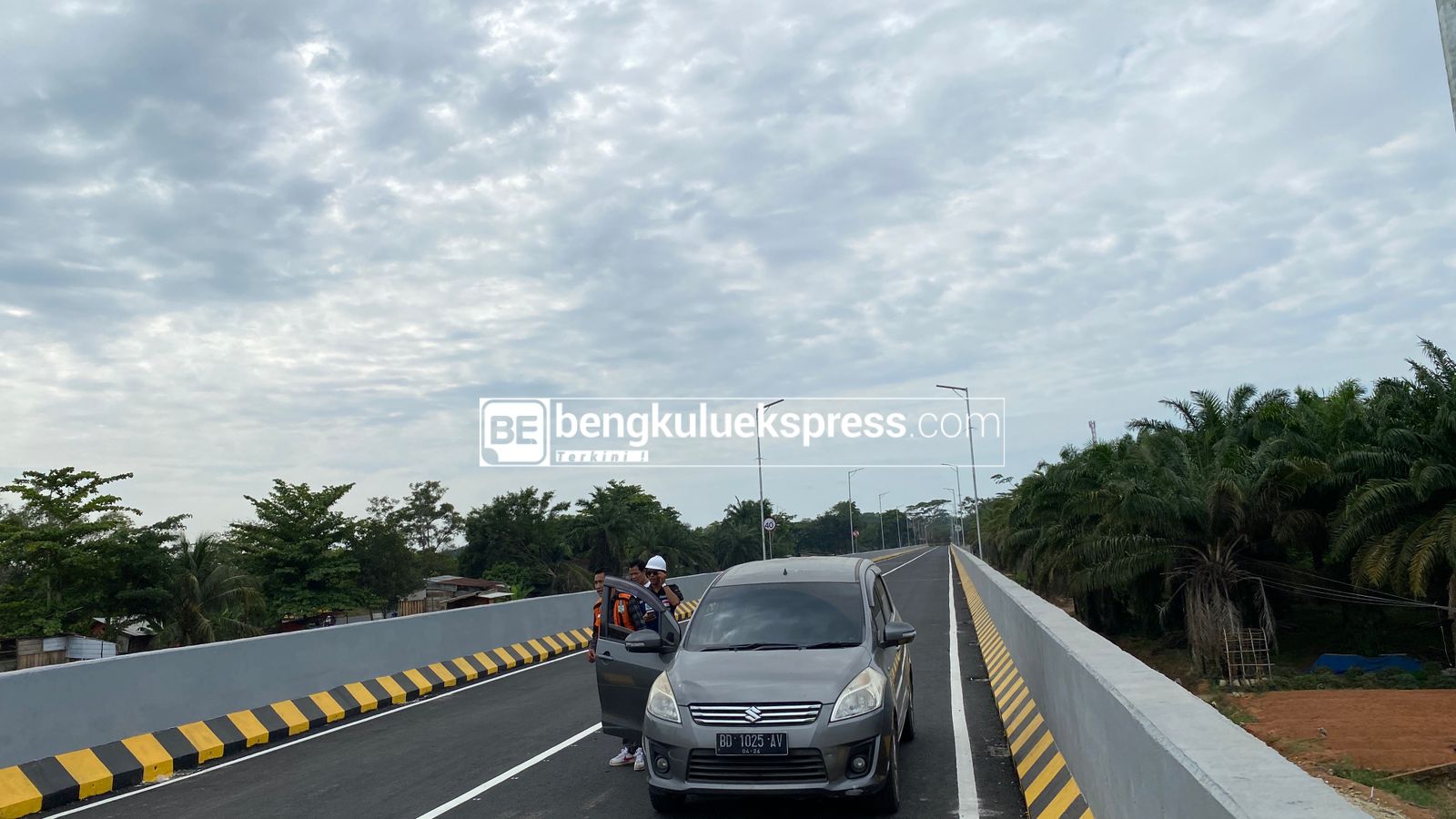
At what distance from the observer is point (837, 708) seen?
6.79 m

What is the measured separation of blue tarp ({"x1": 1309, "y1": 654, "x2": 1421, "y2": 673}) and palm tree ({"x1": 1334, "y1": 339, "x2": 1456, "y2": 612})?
3453 millimetres

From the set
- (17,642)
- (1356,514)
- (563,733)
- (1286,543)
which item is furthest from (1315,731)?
(17,642)

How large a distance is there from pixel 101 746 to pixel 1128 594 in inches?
1021

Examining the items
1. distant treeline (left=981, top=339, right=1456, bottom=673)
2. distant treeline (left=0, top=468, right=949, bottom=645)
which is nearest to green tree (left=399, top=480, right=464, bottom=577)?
distant treeline (left=0, top=468, right=949, bottom=645)

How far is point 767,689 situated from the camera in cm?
686

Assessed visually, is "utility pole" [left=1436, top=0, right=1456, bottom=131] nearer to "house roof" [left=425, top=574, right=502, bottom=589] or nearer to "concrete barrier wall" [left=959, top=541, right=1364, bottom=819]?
"concrete barrier wall" [left=959, top=541, right=1364, bottom=819]

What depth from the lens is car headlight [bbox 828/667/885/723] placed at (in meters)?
6.80

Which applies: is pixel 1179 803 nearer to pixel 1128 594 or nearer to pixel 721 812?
pixel 721 812

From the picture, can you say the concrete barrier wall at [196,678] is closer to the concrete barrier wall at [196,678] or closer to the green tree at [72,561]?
the concrete barrier wall at [196,678]

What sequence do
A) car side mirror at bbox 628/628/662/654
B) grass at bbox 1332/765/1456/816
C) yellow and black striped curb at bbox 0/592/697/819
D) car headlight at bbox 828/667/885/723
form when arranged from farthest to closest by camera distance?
grass at bbox 1332/765/1456/816 → yellow and black striped curb at bbox 0/592/697/819 → car side mirror at bbox 628/628/662/654 → car headlight at bbox 828/667/885/723

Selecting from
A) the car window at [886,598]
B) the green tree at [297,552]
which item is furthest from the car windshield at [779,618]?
the green tree at [297,552]

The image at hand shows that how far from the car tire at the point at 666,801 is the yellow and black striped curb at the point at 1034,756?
231cm

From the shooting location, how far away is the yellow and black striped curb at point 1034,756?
6.34 meters

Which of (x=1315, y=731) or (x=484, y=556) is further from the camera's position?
(x=484, y=556)
